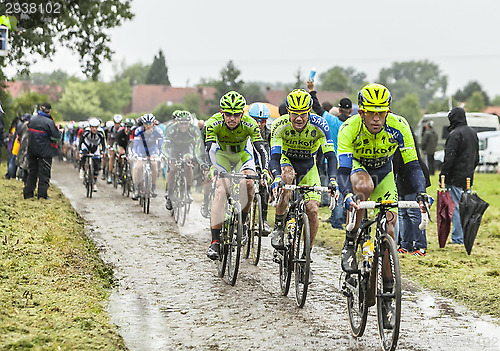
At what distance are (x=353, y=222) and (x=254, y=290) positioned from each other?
2091 mm

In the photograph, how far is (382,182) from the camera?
6289mm

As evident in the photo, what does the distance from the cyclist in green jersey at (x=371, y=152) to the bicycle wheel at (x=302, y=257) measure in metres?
0.72

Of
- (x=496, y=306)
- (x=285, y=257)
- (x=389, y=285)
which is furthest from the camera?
(x=285, y=257)

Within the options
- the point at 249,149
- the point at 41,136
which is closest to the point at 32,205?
the point at 41,136

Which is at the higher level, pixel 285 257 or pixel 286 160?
pixel 286 160

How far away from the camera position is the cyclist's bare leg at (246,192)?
8.75m

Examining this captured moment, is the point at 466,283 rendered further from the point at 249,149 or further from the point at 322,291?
the point at 249,149

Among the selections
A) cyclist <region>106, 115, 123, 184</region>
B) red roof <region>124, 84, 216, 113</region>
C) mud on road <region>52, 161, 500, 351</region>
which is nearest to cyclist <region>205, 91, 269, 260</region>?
mud on road <region>52, 161, 500, 351</region>

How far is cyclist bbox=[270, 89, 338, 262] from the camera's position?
7602mm

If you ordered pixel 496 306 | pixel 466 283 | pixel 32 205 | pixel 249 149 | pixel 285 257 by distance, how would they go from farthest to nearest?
pixel 32 205 → pixel 249 149 → pixel 466 283 → pixel 285 257 → pixel 496 306

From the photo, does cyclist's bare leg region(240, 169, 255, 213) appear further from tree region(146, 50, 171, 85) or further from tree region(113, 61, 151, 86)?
tree region(113, 61, 151, 86)

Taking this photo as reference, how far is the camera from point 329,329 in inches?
247

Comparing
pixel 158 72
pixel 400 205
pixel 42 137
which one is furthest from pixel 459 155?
pixel 158 72

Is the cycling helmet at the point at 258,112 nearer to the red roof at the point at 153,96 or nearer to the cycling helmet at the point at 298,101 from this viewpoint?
the cycling helmet at the point at 298,101
